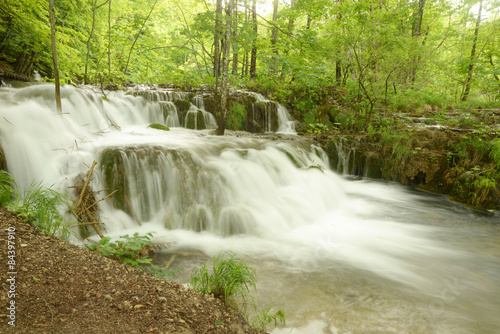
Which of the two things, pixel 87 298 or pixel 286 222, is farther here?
pixel 286 222

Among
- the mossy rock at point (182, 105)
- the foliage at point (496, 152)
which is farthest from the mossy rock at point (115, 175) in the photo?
the foliage at point (496, 152)

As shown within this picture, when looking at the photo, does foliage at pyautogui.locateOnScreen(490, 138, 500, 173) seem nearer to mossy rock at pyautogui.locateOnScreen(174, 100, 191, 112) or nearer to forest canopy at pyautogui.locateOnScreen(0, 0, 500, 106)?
forest canopy at pyautogui.locateOnScreen(0, 0, 500, 106)

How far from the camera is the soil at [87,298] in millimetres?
1781

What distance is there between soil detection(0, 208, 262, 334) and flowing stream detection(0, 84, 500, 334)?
1.09 m

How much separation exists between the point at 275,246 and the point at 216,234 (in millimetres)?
1150

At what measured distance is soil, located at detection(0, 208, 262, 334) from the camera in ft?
5.84

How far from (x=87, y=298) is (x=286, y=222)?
13.9 ft

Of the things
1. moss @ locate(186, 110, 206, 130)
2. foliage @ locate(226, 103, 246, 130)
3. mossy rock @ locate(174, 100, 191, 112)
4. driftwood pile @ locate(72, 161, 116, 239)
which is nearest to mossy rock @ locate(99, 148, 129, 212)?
driftwood pile @ locate(72, 161, 116, 239)

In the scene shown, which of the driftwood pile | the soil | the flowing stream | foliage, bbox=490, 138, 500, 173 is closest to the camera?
the soil

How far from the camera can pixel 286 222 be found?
575cm

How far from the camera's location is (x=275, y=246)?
4.83m

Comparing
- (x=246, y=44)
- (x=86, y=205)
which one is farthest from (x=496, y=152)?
(x=86, y=205)

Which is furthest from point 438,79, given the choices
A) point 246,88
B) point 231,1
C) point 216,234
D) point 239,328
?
point 239,328

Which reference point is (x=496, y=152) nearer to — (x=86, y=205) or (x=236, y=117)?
(x=236, y=117)
